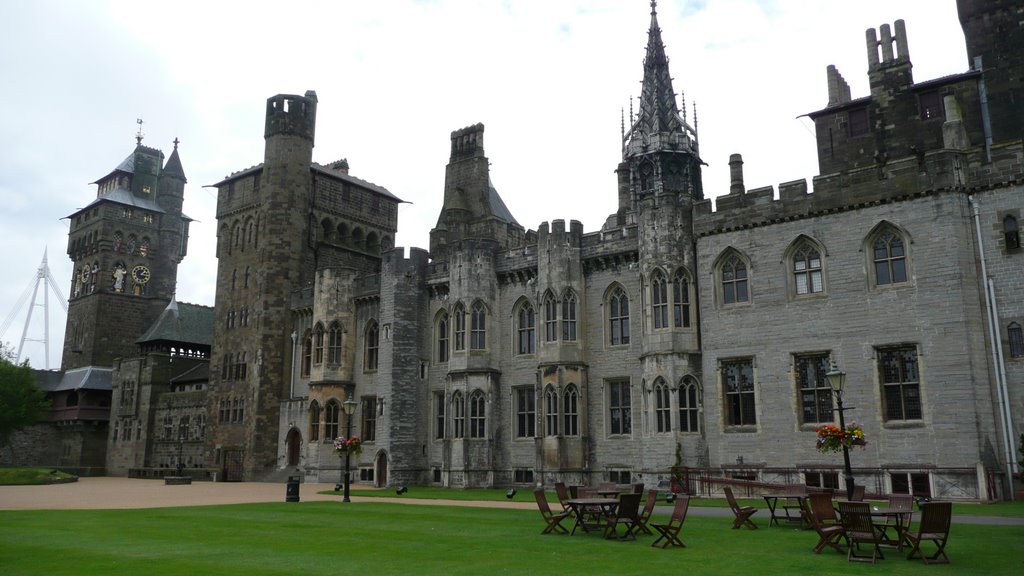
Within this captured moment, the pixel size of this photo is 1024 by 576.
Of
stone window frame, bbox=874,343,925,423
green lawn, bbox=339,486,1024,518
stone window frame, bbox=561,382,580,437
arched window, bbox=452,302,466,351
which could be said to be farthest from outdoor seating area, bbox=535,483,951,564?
arched window, bbox=452,302,466,351

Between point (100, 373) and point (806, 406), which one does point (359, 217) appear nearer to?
point (100, 373)

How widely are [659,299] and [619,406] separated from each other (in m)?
5.60

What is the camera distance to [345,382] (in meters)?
45.1

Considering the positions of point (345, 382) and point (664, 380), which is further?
point (345, 382)

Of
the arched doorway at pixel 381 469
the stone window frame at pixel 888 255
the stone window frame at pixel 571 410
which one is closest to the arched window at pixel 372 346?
the arched doorway at pixel 381 469

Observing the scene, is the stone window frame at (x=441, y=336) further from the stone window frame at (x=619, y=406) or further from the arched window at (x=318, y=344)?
the stone window frame at (x=619, y=406)

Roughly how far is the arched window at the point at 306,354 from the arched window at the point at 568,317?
59.4 feet

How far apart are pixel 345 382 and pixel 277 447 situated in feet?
22.1

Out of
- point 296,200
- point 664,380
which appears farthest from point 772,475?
point 296,200

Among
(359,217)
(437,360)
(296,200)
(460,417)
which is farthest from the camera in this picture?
(359,217)

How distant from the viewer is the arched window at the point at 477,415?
128 feet

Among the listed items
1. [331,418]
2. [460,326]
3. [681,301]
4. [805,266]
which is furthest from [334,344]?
[805,266]

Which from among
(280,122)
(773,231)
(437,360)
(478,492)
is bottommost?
(478,492)

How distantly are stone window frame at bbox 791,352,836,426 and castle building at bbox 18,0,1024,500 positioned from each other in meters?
0.08
